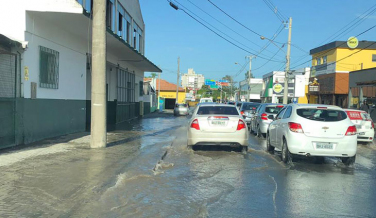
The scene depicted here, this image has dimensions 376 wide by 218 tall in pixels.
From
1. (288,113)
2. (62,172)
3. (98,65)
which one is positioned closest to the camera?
(62,172)

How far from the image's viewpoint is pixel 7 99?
995 cm

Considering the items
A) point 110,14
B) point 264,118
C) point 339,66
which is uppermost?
point 110,14

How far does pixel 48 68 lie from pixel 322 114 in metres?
9.26

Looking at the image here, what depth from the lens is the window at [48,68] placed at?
1186cm

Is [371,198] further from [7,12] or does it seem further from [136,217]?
[7,12]

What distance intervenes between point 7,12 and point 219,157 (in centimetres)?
802

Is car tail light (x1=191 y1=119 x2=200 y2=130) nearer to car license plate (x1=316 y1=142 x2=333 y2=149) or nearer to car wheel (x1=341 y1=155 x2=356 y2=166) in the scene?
car license plate (x1=316 y1=142 x2=333 y2=149)

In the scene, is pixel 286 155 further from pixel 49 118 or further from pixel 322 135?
pixel 49 118

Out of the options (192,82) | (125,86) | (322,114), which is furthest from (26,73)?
(192,82)

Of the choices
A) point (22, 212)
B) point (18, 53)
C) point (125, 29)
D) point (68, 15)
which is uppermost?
point (125, 29)

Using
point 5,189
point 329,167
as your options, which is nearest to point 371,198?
point 329,167

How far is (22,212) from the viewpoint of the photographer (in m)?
5.14

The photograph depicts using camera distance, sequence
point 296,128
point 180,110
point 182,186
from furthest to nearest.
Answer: point 180,110 → point 296,128 → point 182,186

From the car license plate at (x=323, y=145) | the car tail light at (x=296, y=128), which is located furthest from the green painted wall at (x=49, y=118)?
the car license plate at (x=323, y=145)
